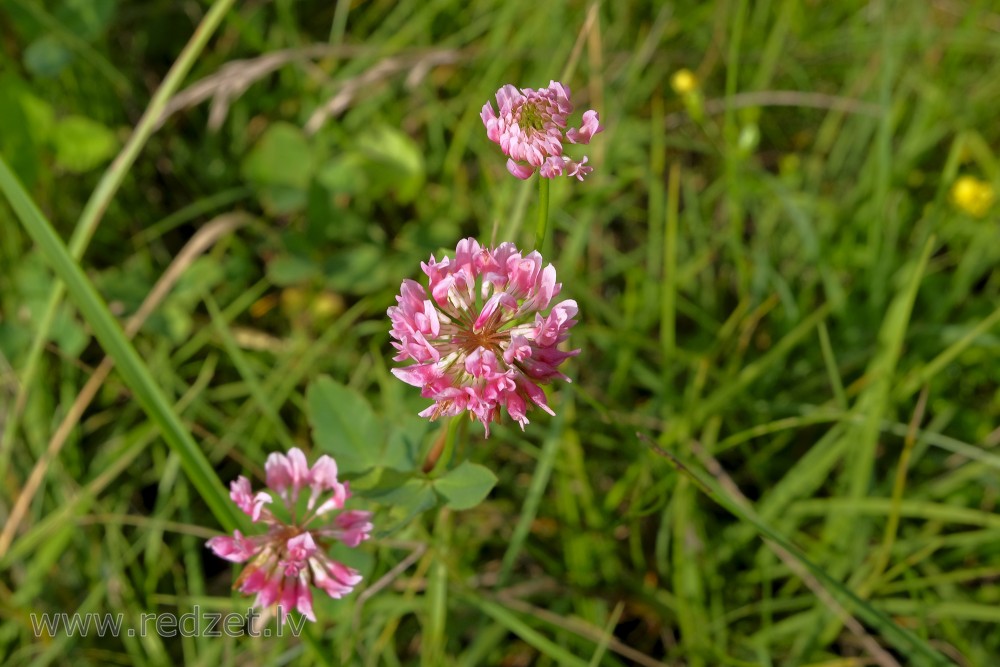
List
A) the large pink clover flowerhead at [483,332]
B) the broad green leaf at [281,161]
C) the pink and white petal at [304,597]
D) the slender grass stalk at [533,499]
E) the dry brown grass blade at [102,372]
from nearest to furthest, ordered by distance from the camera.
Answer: the large pink clover flowerhead at [483,332]
the pink and white petal at [304,597]
the slender grass stalk at [533,499]
the dry brown grass blade at [102,372]
the broad green leaf at [281,161]

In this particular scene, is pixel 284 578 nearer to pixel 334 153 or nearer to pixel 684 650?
pixel 684 650

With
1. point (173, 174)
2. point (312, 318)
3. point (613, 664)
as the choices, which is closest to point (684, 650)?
point (613, 664)

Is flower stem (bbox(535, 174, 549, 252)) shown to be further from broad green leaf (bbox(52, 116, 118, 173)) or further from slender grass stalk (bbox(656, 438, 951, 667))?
broad green leaf (bbox(52, 116, 118, 173))

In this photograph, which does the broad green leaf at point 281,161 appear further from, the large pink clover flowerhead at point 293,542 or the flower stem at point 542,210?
the flower stem at point 542,210

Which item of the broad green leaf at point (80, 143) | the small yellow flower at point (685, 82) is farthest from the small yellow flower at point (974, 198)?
the broad green leaf at point (80, 143)

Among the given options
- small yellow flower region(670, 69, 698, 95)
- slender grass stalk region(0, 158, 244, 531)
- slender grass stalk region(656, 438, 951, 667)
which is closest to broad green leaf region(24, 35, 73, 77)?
slender grass stalk region(0, 158, 244, 531)

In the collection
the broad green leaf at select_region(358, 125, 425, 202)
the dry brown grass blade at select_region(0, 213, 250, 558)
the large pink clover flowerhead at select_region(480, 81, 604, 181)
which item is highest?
the broad green leaf at select_region(358, 125, 425, 202)

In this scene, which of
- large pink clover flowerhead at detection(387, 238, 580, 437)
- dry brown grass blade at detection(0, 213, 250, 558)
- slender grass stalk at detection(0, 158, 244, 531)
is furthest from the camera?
dry brown grass blade at detection(0, 213, 250, 558)
